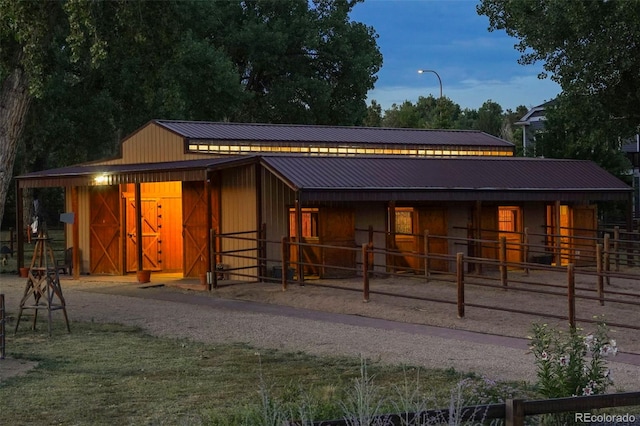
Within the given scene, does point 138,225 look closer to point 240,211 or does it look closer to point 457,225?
point 240,211

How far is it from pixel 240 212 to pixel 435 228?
5.37 meters

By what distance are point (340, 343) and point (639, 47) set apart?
17357mm

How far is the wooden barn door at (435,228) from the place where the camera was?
25.4 m

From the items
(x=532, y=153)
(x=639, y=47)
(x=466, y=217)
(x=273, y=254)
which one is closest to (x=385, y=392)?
(x=273, y=254)

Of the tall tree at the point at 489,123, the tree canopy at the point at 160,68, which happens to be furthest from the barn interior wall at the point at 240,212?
the tall tree at the point at 489,123

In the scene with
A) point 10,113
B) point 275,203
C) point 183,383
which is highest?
point 10,113

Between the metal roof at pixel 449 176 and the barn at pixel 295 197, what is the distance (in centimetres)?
5

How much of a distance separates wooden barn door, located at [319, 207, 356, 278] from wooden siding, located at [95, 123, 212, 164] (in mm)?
3829

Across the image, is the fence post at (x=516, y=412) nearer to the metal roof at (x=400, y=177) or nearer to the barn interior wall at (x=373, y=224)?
the metal roof at (x=400, y=177)

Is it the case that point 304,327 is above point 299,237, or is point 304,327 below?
below

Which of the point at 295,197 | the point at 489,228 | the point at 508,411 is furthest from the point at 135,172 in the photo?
the point at 508,411

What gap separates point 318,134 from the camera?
1145 inches

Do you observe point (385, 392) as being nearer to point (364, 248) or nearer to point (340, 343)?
point (340, 343)

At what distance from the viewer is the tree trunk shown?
1612 centimetres
